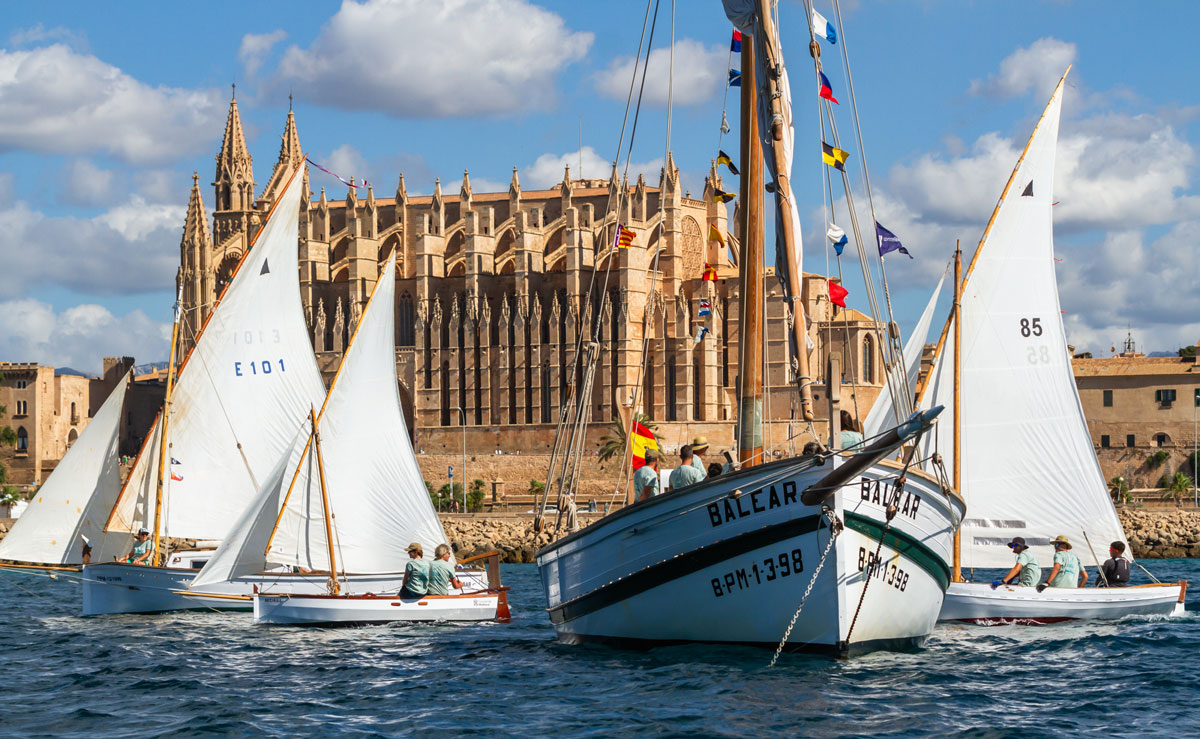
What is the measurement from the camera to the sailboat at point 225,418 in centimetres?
3106

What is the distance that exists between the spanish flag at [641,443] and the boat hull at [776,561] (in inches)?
96.6

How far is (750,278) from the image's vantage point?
810 inches

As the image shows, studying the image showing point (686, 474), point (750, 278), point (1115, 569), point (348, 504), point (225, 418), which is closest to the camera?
point (686, 474)

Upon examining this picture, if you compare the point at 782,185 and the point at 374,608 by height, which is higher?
the point at 782,185

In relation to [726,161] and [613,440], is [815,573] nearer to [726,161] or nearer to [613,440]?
[726,161]

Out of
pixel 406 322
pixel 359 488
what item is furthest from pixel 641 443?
pixel 406 322

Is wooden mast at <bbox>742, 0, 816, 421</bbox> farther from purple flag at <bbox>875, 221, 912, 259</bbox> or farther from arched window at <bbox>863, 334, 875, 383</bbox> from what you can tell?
arched window at <bbox>863, 334, 875, 383</bbox>

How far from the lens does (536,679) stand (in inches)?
745

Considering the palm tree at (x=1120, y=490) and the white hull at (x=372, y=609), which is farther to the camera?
the palm tree at (x=1120, y=490)

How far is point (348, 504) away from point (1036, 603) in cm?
1157

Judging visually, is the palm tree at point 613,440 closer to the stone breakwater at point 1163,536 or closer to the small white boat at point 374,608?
the stone breakwater at point 1163,536

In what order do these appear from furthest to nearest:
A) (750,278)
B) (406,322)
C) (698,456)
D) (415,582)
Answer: (406,322) → (415,582) → (698,456) → (750,278)

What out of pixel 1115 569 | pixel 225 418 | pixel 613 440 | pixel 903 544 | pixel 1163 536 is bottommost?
pixel 1163 536

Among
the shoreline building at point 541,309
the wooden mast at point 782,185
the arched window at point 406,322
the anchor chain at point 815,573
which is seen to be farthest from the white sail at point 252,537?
the arched window at point 406,322
